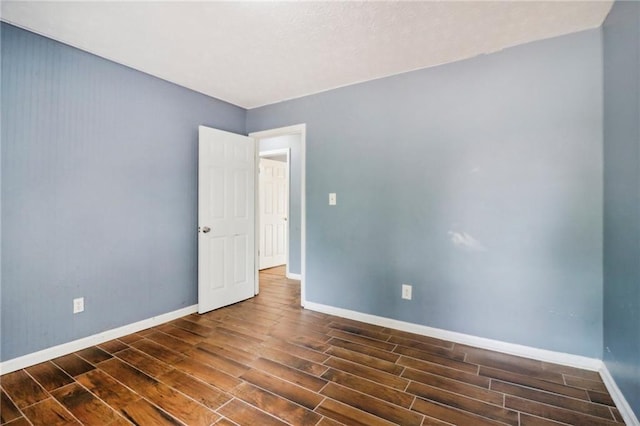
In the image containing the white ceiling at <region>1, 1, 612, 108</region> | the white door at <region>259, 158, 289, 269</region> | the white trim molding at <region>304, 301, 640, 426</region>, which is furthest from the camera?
the white door at <region>259, 158, 289, 269</region>

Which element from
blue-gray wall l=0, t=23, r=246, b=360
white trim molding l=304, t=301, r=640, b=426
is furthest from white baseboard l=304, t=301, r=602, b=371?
blue-gray wall l=0, t=23, r=246, b=360

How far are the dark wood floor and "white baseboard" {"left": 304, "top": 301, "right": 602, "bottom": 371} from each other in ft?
0.22

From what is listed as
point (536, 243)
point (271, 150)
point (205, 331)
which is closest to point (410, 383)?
point (536, 243)

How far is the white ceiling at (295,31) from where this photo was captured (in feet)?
6.31

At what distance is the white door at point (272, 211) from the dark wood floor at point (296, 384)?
2.90 m

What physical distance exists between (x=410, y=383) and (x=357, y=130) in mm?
2275

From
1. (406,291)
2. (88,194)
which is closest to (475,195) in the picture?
(406,291)

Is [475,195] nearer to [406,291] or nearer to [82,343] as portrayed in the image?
[406,291]

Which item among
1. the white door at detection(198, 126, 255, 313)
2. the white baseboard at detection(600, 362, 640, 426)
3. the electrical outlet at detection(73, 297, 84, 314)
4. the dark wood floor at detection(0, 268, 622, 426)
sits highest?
the white door at detection(198, 126, 255, 313)

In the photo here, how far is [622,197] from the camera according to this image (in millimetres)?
1782

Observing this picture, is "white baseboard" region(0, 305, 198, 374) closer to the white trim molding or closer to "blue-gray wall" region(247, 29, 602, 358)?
"blue-gray wall" region(247, 29, 602, 358)

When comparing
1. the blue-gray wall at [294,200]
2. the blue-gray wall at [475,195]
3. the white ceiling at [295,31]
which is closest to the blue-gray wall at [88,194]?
the white ceiling at [295,31]

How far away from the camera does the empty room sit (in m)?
1.84

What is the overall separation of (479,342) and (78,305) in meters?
3.28
